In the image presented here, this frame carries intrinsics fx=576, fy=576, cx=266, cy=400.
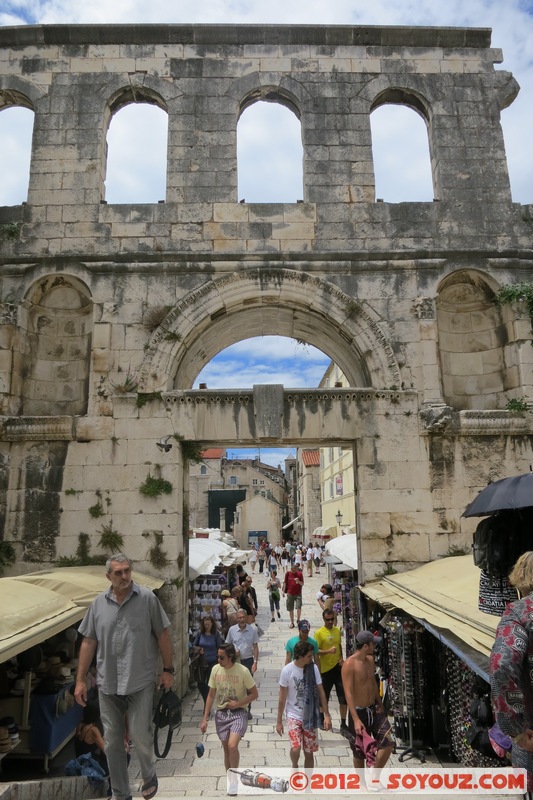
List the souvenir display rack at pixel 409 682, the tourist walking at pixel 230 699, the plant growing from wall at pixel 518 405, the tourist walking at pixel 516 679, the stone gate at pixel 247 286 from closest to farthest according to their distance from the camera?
the tourist walking at pixel 516 679 → the tourist walking at pixel 230 699 → the souvenir display rack at pixel 409 682 → the stone gate at pixel 247 286 → the plant growing from wall at pixel 518 405

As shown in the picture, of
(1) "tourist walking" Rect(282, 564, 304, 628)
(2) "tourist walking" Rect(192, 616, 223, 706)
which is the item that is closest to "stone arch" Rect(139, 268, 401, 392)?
(2) "tourist walking" Rect(192, 616, 223, 706)

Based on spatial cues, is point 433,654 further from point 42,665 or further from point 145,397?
point 145,397

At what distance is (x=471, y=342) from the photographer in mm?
10078

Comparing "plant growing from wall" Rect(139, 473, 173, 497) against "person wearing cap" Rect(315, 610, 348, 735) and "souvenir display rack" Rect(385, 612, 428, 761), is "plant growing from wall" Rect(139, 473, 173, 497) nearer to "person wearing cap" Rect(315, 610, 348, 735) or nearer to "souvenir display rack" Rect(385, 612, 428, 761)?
"person wearing cap" Rect(315, 610, 348, 735)

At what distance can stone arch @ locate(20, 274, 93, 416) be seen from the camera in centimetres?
967

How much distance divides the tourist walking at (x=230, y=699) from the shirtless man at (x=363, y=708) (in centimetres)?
91

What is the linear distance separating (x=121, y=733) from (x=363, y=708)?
2.41 m

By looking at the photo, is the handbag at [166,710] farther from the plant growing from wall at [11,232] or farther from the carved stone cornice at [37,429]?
the plant growing from wall at [11,232]

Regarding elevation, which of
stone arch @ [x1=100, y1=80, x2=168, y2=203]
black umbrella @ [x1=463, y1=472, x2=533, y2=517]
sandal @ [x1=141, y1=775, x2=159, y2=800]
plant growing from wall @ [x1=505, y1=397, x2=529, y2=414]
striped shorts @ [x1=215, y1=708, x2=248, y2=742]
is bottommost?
striped shorts @ [x1=215, y1=708, x2=248, y2=742]

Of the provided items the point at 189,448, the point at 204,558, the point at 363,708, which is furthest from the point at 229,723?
the point at 204,558

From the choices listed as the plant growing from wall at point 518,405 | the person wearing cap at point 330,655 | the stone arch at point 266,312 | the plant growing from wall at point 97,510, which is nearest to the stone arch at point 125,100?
the stone arch at point 266,312

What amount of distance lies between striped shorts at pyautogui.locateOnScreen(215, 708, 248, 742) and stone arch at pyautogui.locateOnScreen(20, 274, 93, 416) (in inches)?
219

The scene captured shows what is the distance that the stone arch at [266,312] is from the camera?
9281 millimetres

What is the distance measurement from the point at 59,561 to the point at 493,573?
6.39 m
